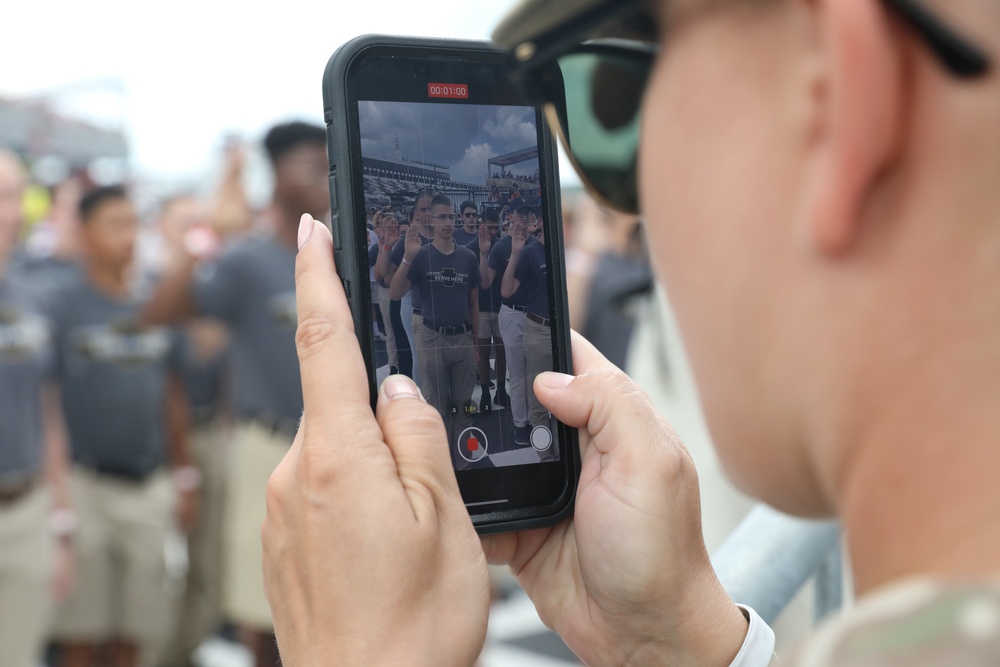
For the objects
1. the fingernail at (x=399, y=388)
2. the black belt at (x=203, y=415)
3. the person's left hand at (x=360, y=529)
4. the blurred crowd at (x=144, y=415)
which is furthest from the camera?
the black belt at (x=203, y=415)

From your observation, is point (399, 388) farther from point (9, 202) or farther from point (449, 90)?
point (9, 202)

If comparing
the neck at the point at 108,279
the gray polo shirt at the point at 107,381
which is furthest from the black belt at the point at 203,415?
the neck at the point at 108,279

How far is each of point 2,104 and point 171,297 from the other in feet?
20.6

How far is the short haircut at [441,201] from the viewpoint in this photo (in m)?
1.24

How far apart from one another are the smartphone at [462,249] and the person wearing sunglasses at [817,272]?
0.26 metres

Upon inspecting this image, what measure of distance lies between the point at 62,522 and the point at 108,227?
5.06 feet

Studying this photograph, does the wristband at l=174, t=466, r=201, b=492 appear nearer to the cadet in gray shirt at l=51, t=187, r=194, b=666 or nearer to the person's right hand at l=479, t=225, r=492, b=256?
the cadet in gray shirt at l=51, t=187, r=194, b=666

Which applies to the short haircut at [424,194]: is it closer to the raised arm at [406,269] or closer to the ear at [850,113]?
the raised arm at [406,269]

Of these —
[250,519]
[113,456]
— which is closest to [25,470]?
[113,456]

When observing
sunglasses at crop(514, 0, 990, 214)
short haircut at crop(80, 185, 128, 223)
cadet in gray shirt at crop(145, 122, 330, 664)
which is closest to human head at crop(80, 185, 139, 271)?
short haircut at crop(80, 185, 128, 223)

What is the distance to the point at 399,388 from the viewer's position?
3.77 feet

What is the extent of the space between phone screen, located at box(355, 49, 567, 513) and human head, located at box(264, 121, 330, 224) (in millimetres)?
3330

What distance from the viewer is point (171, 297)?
5016mm

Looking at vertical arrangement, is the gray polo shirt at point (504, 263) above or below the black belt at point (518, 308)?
above
